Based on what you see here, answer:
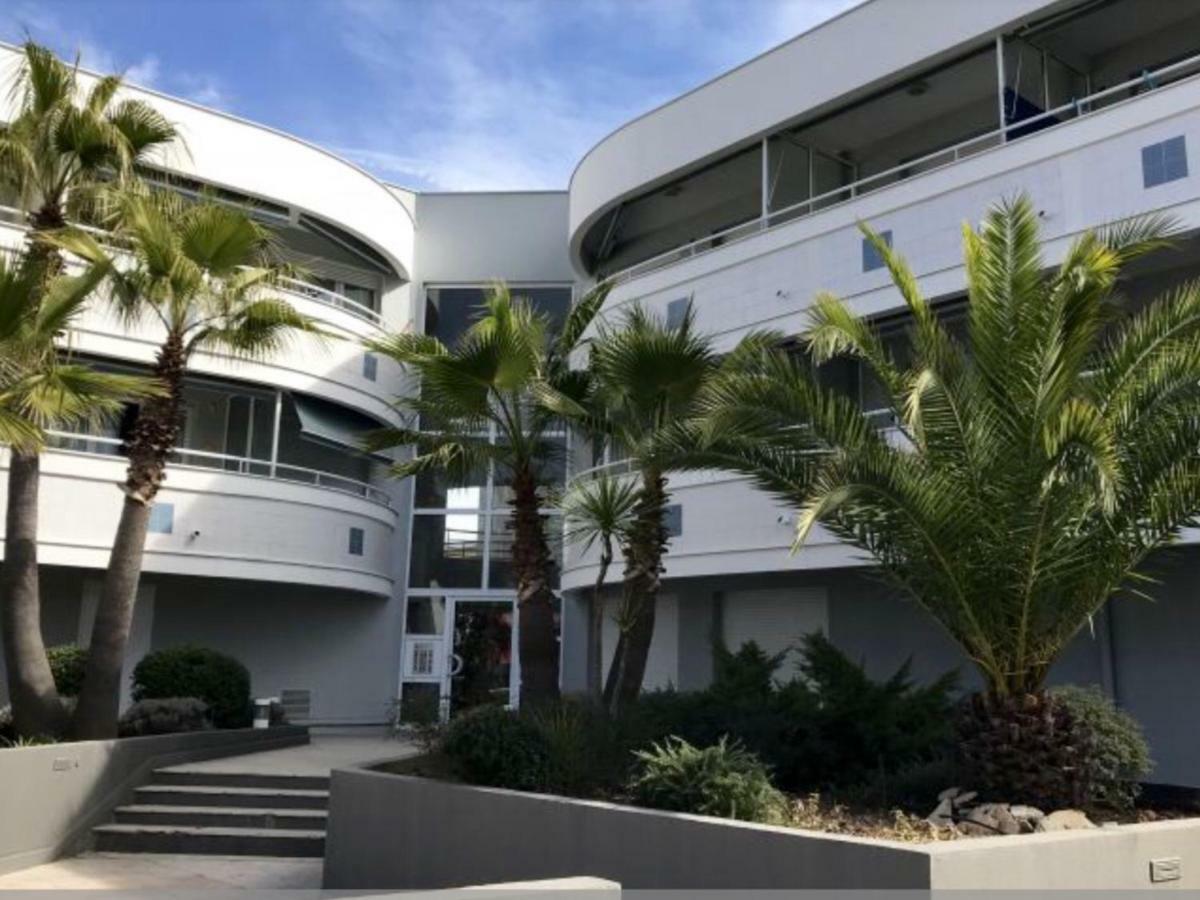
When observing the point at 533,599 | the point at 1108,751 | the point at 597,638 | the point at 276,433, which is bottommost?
the point at 1108,751

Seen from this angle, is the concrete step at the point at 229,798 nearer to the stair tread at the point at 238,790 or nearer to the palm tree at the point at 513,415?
the stair tread at the point at 238,790

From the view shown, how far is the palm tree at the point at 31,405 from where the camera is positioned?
1011 cm

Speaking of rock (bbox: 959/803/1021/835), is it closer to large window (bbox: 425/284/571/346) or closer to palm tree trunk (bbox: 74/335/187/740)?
palm tree trunk (bbox: 74/335/187/740)

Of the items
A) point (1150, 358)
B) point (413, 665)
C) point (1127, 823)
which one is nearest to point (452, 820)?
point (1127, 823)

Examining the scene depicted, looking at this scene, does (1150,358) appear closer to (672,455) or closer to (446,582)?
(672,455)

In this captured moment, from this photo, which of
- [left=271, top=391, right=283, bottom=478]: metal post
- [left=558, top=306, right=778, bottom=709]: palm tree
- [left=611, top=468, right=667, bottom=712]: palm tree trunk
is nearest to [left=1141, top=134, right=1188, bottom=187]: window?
[left=558, top=306, right=778, bottom=709]: palm tree

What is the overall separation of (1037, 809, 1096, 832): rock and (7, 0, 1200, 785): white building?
6439 mm

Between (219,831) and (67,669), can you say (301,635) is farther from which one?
(219,831)

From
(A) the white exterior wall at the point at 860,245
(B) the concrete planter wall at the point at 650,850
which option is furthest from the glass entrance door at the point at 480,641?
(B) the concrete planter wall at the point at 650,850

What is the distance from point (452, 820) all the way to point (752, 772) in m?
2.69

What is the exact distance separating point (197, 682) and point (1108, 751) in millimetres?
12589

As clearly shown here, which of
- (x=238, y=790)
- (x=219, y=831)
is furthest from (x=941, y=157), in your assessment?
(x=219, y=831)

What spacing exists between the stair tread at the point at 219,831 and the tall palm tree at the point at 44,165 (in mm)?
1682

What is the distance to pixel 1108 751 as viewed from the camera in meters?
9.21
